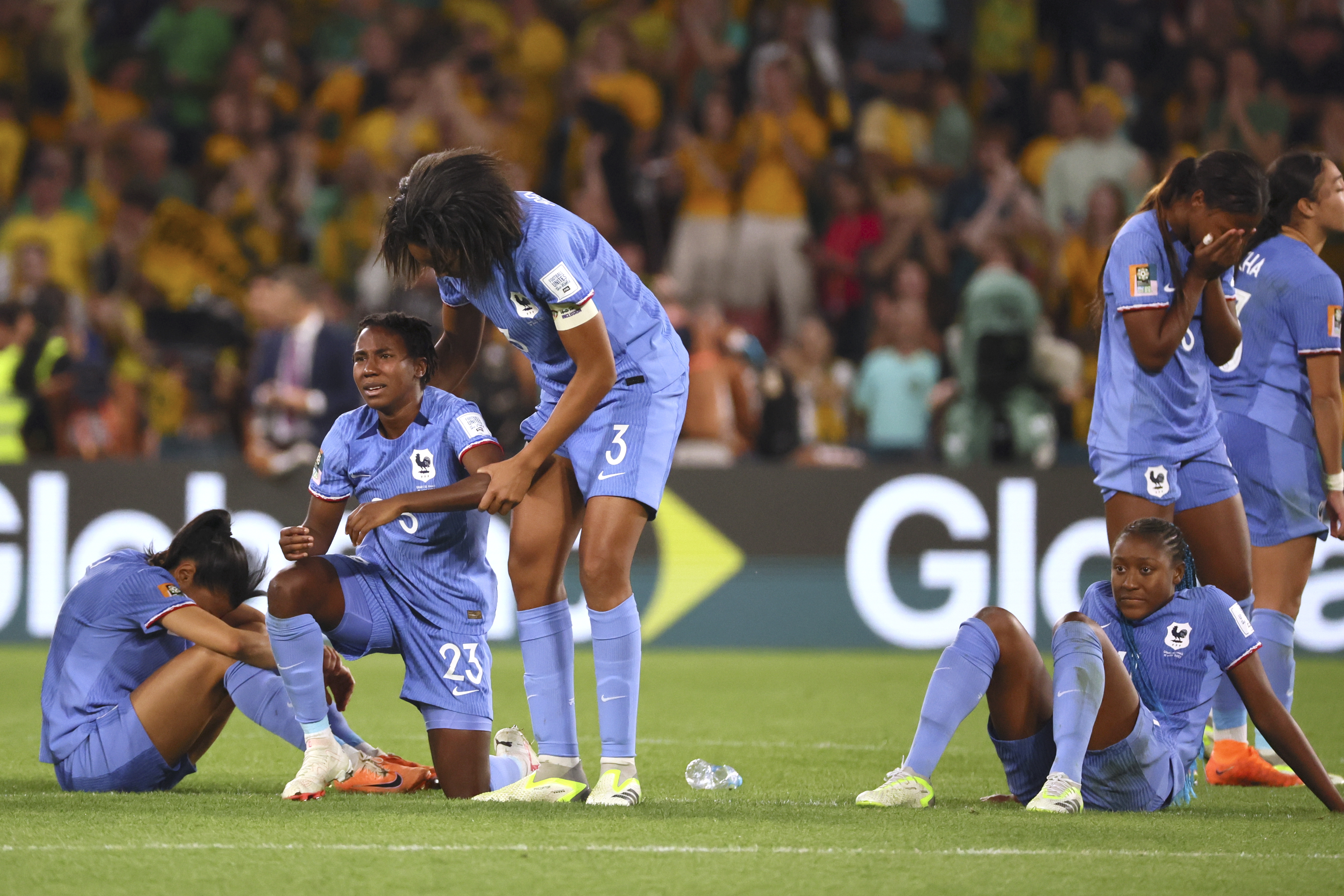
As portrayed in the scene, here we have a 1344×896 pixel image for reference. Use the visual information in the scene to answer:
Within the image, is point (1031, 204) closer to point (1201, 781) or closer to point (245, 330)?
point (245, 330)

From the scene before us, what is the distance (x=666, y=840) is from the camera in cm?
399

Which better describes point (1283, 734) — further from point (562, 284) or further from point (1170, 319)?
point (562, 284)

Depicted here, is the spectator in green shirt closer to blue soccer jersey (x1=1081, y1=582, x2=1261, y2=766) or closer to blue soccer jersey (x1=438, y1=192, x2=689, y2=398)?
blue soccer jersey (x1=1081, y1=582, x2=1261, y2=766)

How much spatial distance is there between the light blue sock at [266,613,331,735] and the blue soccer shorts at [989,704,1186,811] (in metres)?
1.90

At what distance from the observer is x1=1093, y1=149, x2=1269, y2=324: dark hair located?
504 centimetres

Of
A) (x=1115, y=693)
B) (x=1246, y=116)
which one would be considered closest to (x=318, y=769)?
(x=1115, y=693)

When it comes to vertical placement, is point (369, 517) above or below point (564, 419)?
below

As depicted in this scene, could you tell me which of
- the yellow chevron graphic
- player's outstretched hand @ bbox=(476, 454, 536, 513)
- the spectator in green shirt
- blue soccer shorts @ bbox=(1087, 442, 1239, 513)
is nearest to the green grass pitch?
player's outstretched hand @ bbox=(476, 454, 536, 513)

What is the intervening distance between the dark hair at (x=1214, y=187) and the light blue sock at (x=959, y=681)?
148 centimetres

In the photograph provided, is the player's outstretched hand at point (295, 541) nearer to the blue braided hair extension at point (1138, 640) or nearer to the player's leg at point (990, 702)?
the player's leg at point (990, 702)

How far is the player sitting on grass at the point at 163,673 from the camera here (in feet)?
15.8

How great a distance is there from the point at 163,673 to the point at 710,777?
171 centimetres

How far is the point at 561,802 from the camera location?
4566 millimetres

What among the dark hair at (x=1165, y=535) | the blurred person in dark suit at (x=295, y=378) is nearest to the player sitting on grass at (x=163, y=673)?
the dark hair at (x=1165, y=535)
